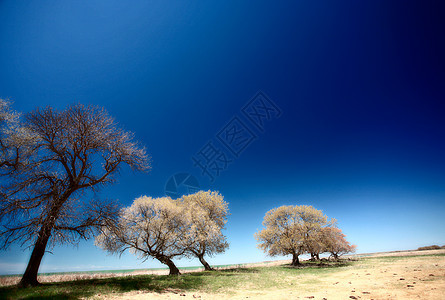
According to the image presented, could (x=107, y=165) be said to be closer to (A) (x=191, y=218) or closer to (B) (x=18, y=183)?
(B) (x=18, y=183)

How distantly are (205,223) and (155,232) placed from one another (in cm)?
814

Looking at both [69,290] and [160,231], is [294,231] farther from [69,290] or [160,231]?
[69,290]

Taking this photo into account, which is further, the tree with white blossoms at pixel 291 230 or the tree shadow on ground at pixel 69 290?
the tree with white blossoms at pixel 291 230

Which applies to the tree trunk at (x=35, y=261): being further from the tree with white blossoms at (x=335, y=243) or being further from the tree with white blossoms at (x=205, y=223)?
the tree with white blossoms at (x=335, y=243)

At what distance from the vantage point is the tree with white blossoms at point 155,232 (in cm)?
1920

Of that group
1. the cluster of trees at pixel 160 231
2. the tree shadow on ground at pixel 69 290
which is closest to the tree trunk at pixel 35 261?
the tree shadow on ground at pixel 69 290

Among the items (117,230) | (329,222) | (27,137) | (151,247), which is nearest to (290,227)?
(329,222)

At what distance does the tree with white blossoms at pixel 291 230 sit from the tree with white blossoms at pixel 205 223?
12.3m

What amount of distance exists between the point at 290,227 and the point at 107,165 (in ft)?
119

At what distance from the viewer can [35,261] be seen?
34.1 feet

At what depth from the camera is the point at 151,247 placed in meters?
19.3

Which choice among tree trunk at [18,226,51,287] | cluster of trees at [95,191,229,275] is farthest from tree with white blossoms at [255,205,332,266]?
tree trunk at [18,226,51,287]

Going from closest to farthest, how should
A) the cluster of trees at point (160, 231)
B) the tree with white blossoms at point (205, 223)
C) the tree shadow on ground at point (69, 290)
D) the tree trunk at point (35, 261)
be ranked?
1. the tree shadow on ground at point (69, 290)
2. the tree trunk at point (35, 261)
3. the cluster of trees at point (160, 231)
4. the tree with white blossoms at point (205, 223)

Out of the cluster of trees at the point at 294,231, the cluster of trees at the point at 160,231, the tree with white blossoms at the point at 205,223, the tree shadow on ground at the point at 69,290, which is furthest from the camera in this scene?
the cluster of trees at the point at 294,231
